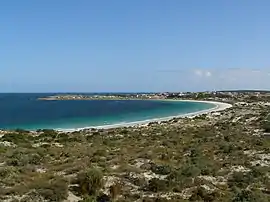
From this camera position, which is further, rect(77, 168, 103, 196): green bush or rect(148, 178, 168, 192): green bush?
rect(148, 178, 168, 192): green bush

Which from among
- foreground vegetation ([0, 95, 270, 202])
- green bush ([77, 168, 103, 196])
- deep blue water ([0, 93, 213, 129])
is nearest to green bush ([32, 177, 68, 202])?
foreground vegetation ([0, 95, 270, 202])

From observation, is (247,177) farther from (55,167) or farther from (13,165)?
(13,165)

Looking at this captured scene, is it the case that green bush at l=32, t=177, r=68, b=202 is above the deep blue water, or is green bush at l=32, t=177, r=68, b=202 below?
above

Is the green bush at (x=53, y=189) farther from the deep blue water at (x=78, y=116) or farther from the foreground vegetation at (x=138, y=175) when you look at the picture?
the deep blue water at (x=78, y=116)

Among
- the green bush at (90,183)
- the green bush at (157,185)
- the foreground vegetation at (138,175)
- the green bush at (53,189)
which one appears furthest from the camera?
the green bush at (157,185)

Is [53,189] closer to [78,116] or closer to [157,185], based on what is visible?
[157,185]

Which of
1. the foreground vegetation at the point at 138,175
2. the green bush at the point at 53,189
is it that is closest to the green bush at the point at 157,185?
the foreground vegetation at the point at 138,175

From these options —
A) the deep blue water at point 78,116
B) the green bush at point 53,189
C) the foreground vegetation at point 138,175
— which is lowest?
the deep blue water at point 78,116

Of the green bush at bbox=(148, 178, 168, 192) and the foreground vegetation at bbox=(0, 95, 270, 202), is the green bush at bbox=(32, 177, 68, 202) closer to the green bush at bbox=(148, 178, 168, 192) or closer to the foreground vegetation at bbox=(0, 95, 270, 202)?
the foreground vegetation at bbox=(0, 95, 270, 202)

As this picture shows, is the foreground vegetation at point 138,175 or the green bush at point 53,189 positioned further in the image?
the foreground vegetation at point 138,175

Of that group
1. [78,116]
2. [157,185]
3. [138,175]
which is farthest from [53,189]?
[78,116]

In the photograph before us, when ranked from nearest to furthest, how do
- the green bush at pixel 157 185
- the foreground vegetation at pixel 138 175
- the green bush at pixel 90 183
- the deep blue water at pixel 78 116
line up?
the foreground vegetation at pixel 138 175
the green bush at pixel 90 183
the green bush at pixel 157 185
the deep blue water at pixel 78 116
